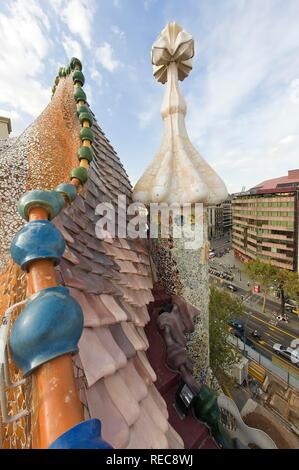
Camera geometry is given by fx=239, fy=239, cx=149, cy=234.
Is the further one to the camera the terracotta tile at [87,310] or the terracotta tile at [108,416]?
the terracotta tile at [87,310]

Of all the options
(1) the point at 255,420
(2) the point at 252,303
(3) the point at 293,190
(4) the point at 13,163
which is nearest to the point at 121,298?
(4) the point at 13,163

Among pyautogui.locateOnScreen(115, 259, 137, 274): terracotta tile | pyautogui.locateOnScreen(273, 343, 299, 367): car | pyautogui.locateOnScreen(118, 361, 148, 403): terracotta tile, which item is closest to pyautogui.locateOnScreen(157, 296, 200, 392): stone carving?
pyautogui.locateOnScreen(115, 259, 137, 274): terracotta tile

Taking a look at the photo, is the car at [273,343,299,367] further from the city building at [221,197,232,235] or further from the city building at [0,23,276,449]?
the city building at [221,197,232,235]

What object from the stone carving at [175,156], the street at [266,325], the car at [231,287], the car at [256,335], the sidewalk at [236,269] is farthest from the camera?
the car at [231,287]

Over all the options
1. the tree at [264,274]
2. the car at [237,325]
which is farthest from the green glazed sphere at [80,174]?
the tree at [264,274]

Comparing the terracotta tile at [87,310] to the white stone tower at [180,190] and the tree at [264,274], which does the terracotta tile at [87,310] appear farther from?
the tree at [264,274]

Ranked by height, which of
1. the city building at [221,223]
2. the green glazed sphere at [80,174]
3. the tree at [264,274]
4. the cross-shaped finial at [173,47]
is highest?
the cross-shaped finial at [173,47]
